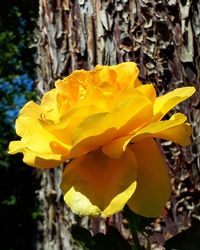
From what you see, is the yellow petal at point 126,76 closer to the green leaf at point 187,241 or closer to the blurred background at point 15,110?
the green leaf at point 187,241

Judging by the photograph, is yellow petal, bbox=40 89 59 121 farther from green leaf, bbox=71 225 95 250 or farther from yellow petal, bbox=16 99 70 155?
green leaf, bbox=71 225 95 250

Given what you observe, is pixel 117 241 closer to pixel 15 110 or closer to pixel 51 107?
pixel 51 107

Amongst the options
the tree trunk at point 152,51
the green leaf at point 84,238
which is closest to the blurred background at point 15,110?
the tree trunk at point 152,51

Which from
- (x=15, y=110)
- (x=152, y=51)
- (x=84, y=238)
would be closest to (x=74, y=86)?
(x=84, y=238)

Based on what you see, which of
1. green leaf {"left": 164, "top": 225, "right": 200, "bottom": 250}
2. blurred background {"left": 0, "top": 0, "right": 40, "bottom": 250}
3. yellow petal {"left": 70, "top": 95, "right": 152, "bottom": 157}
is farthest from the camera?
blurred background {"left": 0, "top": 0, "right": 40, "bottom": 250}

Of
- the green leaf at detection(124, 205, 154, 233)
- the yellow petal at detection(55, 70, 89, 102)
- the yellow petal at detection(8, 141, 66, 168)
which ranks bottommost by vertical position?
the green leaf at detection(124, 205, 154, 233)

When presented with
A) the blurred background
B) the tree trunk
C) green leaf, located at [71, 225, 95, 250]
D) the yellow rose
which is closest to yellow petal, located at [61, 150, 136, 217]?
the yellow rose
